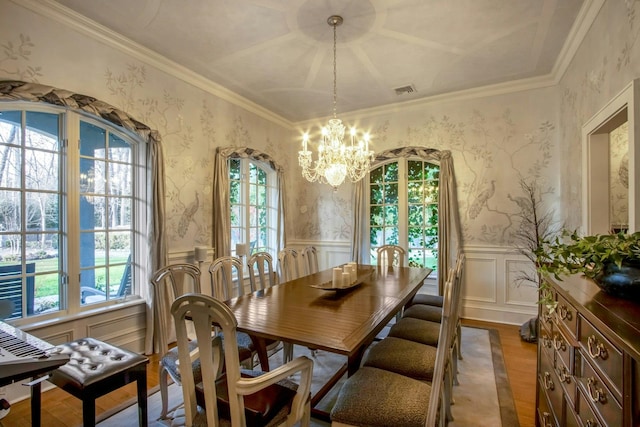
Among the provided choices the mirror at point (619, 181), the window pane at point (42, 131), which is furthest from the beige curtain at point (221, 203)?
the mirror at point (619, 181)

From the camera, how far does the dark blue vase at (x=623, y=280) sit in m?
1.09

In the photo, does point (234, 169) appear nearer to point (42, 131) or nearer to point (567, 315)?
point (42, 131)

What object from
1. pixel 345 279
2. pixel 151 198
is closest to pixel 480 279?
pixel 345 279

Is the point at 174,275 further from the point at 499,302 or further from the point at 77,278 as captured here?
the point at 499,302

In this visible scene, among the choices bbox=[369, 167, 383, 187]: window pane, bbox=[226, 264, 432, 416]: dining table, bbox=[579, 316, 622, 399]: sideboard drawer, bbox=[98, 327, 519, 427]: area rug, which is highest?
bbox=[369, 167, 383, 187]: window pane

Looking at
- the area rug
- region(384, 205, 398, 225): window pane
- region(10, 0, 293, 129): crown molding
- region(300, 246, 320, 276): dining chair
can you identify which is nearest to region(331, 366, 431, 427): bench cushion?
the area rug

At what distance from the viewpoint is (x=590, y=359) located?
1.07m

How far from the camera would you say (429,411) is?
1408 mm

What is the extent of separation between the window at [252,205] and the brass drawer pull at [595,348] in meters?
3.56

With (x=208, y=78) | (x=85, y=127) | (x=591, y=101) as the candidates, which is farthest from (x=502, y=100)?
(x=85, y=127)

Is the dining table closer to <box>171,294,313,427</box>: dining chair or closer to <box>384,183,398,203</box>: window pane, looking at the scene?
<box>171,294,313,427</box>: dining chair

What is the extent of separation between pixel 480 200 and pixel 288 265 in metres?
2.73

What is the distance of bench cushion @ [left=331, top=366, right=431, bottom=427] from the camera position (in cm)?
141

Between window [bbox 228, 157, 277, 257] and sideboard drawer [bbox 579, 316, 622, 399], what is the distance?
3.53m
